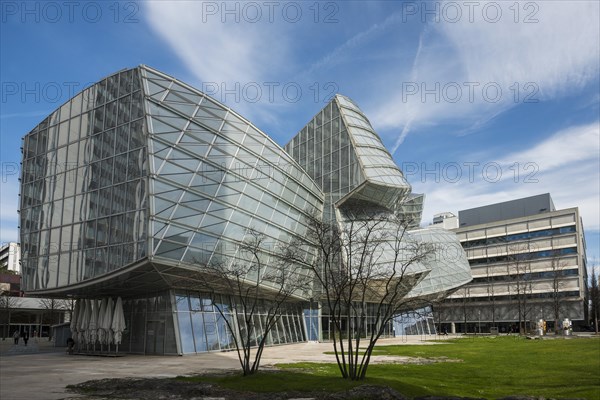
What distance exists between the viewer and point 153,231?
120 ft

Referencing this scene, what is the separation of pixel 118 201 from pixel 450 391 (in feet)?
93.1

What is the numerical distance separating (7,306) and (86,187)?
165 ft

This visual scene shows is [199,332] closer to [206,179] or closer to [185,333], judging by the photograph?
[185,333]

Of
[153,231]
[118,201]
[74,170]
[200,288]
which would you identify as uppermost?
[74,170]

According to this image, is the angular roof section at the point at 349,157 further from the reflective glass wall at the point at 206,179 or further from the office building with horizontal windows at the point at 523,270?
the office building with horizontal windows at the point at 523,270

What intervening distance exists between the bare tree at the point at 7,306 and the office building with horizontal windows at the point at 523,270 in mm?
77990

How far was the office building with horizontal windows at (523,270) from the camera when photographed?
111 m

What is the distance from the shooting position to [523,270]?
4518 inches

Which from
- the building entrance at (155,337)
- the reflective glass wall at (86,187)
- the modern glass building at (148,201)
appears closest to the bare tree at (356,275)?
the modern glass building at (148,201)

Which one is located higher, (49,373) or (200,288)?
(200,288)

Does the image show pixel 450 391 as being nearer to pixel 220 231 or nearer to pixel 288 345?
pixel 220 231

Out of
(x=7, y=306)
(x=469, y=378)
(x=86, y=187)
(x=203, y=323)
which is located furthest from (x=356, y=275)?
(x=7, y=306)

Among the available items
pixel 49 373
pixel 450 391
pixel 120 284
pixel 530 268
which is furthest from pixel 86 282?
pixel 530 268

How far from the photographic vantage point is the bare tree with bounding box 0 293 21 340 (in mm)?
82812
